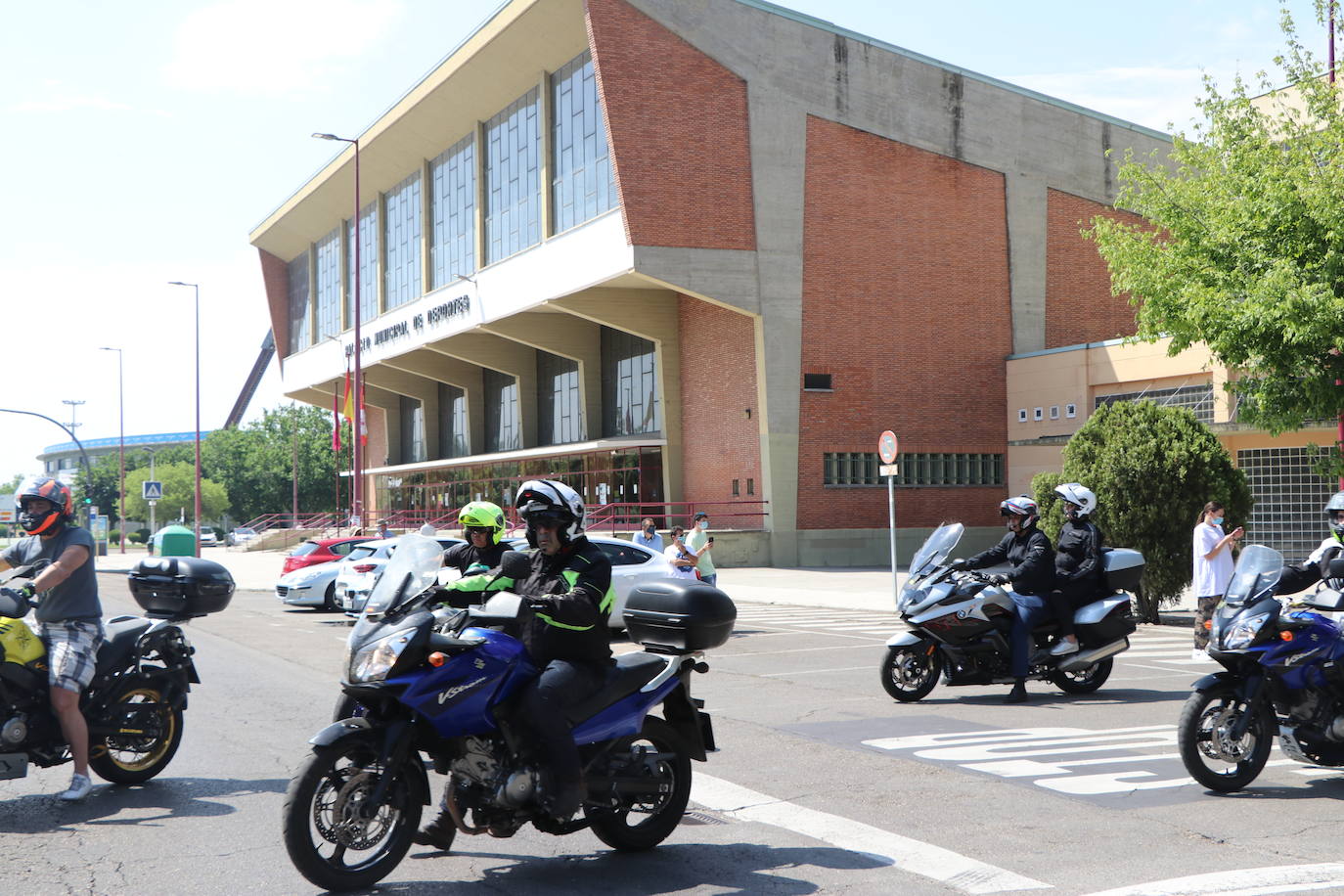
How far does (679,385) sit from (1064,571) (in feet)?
97.0

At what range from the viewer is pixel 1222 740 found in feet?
23.2

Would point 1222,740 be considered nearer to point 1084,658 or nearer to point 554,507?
point 1084,658

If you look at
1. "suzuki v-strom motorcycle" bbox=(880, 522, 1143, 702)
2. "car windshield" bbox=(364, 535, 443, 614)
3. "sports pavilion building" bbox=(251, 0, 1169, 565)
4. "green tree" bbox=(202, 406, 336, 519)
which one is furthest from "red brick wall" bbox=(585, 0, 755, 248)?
"green tree" bbox=(202, 406, 336, 519)

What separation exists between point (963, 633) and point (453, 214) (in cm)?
4191

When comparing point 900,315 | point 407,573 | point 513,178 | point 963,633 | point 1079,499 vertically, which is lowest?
point 963,633

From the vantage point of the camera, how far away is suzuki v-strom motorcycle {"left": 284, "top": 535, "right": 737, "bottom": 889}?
5.09 m

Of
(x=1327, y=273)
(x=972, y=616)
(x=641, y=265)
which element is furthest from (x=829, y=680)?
(x=641, y=265)

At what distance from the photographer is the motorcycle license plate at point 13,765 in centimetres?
657

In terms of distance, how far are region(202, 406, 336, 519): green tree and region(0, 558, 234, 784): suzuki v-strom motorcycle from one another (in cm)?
8369

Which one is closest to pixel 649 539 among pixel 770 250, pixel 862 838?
pixel 862 838

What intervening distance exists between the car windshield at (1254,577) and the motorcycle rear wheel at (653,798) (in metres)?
3.58

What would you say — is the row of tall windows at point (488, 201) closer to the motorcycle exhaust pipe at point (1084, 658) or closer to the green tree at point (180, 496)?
the motorcycle exhaust pipe at point (1084, 658)

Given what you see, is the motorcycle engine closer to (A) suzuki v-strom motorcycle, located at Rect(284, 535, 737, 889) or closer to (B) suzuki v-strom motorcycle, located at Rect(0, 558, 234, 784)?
(B) suzuki v-strom motorcycle, located at Rect(0, 558, 234, 784)

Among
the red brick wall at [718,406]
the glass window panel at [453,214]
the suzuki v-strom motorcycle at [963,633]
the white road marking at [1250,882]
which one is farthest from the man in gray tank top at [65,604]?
the glass window panel at [453,214]
